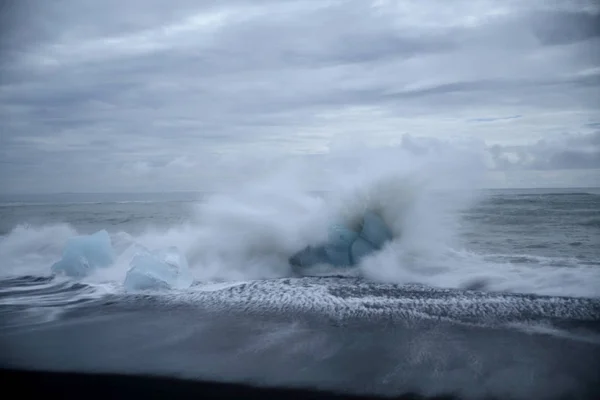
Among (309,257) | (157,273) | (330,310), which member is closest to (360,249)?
(309,257)

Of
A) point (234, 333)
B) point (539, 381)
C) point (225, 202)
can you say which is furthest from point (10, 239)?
point (539, 381)

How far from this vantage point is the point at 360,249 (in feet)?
36.4

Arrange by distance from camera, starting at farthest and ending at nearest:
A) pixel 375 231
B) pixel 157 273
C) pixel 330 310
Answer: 1. pixel 375 231
2. pixel 157 273
3. pixel 330 310

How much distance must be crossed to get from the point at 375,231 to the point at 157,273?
17.1ft

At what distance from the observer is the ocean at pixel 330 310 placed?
5.32 meters

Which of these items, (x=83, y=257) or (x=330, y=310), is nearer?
(x=330, y=310)

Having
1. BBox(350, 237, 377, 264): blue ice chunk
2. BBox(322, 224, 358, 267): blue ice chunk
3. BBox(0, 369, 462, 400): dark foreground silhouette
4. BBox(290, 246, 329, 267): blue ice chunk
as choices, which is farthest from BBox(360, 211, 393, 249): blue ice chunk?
BBox(0, 369, 462, 400): dark foreground silhouette

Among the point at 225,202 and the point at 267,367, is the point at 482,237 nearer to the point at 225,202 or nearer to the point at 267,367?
the point at 225,202

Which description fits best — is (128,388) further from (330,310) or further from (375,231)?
(375,231)

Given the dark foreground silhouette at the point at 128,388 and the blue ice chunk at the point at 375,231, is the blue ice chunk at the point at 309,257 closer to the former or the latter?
the blue ice chunk at the point at 375,231

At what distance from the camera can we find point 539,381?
4.99 meters

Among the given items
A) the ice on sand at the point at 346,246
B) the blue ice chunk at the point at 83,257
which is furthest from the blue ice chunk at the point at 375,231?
the blue ice chunk at the point at 83,257

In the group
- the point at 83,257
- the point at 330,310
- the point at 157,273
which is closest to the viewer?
the point at 330,310

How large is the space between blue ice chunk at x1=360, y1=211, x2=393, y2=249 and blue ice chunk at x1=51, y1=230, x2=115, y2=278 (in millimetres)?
6282
